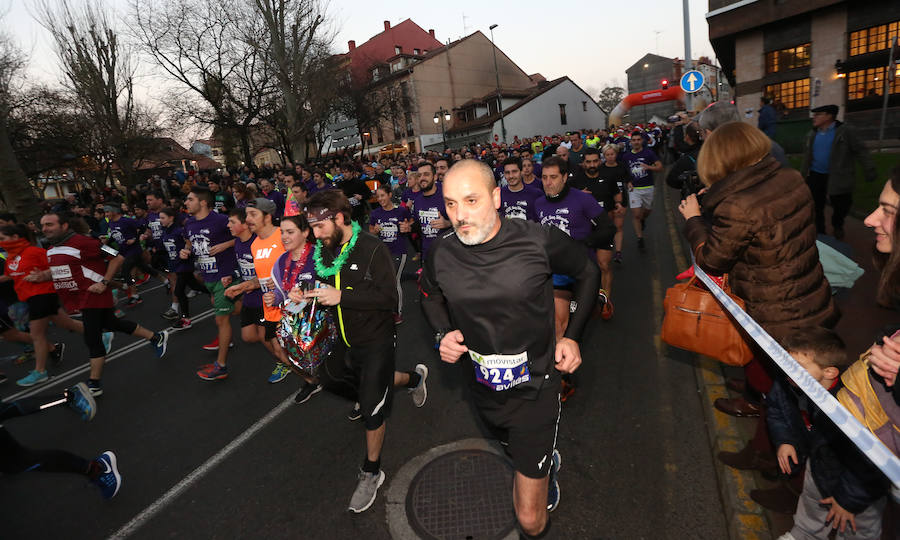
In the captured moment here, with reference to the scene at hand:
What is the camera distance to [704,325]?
9.65 feet

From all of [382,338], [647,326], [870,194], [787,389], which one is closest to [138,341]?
[382,338]

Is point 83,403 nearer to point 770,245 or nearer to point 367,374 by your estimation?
point 367,374

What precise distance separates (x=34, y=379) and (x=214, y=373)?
3.22 meters

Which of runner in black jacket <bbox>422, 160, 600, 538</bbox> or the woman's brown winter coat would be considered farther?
the woman's brown winter coat

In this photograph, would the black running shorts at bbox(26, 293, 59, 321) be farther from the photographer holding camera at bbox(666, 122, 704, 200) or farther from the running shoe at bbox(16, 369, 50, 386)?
the photographer holding camera at bbox(666, 122, 704, 200)

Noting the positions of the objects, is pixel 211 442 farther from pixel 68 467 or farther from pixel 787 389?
pixel 787 389

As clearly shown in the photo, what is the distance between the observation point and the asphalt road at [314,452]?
3080 mm

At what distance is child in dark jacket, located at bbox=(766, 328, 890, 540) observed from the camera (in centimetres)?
196

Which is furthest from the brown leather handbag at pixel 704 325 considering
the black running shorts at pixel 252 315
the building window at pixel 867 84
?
the building window at pixel 867 84

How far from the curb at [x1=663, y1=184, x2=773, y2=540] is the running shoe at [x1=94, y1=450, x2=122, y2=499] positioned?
4.71 metres

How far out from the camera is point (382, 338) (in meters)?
3.55

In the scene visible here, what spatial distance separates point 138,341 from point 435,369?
19.5 ft

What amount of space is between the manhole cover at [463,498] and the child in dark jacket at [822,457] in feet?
5.46

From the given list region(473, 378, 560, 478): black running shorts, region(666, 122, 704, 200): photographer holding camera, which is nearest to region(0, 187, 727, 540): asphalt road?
region(473, 378, 560, 478): black running shorts
